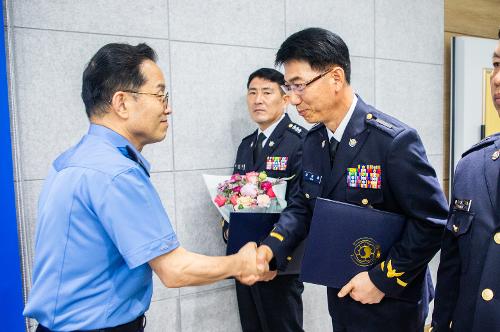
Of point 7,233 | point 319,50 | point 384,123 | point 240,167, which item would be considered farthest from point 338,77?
point 7,233

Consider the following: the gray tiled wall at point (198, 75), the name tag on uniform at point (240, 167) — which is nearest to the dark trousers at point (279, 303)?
the gray tiled wall at point (198, 75)

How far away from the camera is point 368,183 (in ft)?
5.15

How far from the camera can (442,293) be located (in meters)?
1.31

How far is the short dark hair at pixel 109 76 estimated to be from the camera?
1411mm

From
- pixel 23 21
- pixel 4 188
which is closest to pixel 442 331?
pixel 4 188

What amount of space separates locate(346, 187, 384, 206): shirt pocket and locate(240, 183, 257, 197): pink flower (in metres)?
0.55

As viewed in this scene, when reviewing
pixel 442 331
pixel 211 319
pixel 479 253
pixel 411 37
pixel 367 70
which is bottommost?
pixel 211 319

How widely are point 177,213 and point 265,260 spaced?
83 centimetres

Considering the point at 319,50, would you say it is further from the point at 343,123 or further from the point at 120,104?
the point at 120,104

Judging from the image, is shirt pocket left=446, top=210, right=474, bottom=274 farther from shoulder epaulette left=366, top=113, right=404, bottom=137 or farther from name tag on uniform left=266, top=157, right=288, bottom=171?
name tag on uniform left=266, top=157, right=288, bottom=171

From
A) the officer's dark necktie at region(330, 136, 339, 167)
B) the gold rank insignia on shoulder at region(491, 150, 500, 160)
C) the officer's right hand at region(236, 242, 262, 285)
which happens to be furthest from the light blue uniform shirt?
the gold rank insignia on shoulder at region(491, 150, 500, 160)

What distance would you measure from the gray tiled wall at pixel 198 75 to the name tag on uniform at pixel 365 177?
1.19m

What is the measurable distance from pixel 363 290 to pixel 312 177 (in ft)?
1.62

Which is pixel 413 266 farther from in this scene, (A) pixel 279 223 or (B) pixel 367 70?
(B) pixel 367 70
